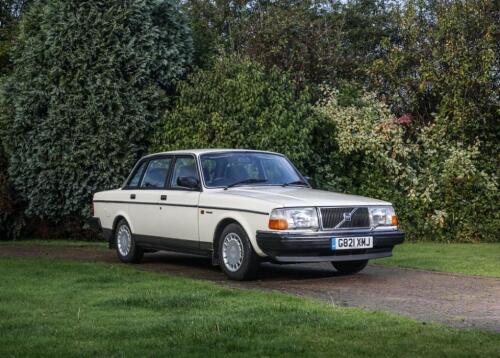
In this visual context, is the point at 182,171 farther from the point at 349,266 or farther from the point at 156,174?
the point at 349,266

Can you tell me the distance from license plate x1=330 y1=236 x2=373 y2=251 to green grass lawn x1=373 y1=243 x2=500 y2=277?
1.87 meters

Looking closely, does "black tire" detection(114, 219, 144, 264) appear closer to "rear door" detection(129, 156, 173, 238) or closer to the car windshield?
"rear door" detection(129, 156, 173, 238)

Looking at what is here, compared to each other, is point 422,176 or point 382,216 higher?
point 422,176

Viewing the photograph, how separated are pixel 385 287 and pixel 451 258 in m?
4.02

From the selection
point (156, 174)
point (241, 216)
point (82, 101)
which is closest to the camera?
point (241, 216)

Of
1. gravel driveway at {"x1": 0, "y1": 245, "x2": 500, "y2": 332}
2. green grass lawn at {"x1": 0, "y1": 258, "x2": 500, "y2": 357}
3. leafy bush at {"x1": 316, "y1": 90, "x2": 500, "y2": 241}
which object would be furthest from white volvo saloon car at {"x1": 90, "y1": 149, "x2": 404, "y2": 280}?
leafy bush at {"x1": 316, "y1": 90, "x2": 500, "y2": 241}

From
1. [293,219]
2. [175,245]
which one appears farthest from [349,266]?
[175,245]

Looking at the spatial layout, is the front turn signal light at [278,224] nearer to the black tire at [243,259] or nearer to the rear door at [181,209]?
the black tire at [243,259]

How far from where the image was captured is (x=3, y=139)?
19.1 m

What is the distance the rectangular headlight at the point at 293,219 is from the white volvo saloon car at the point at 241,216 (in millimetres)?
12

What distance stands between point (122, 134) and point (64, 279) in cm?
795

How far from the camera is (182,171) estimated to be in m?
12.0

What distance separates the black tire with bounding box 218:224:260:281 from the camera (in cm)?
1030

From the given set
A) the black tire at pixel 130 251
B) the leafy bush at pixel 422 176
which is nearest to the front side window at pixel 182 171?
the black tire at pixel 130 251
